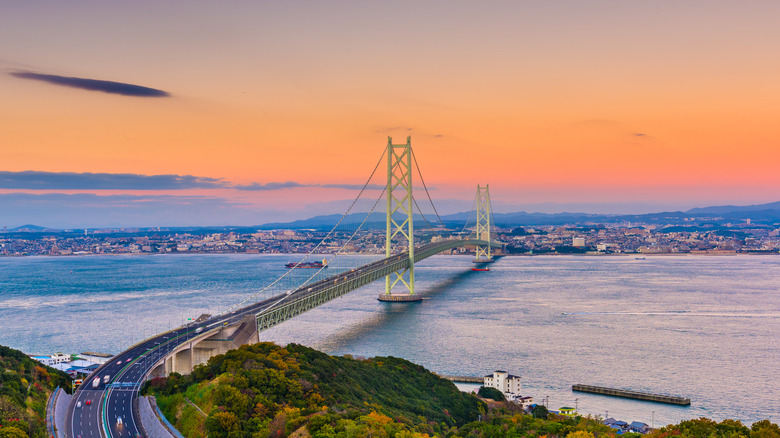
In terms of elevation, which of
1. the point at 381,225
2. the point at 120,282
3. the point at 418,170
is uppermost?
the point at 418,170

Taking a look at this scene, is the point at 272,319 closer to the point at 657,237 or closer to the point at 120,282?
the point at 120,282

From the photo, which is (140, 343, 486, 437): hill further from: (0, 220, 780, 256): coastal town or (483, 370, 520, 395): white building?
(0, 220, 780, 256): coastal town

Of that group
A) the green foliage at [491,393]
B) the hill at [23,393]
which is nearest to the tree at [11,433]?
the hill at [23,393]

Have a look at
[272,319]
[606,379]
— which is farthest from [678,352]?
[272,319]

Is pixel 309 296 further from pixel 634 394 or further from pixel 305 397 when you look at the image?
pixel 634 394

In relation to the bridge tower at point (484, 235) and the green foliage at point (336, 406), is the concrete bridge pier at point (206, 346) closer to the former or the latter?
the green foliage at point (336, 406)

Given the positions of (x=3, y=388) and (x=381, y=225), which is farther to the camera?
(x=381, y=225)

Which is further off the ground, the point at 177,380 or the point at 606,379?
the point at 177,380

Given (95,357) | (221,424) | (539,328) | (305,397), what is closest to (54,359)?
(95,357)
